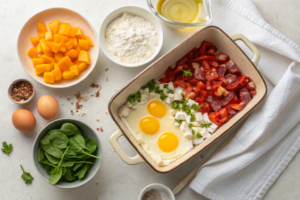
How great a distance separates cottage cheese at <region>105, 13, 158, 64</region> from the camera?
1.93m

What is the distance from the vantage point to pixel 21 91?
195cm

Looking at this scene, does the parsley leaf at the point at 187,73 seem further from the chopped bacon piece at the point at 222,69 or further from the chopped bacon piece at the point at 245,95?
the chopped bacon piece at the point at 245,95

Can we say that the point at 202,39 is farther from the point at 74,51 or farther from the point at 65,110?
the point at 65,110

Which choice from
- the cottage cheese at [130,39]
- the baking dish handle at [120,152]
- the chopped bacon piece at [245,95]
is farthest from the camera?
the cottage cheese at [130,39]

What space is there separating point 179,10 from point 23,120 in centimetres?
151

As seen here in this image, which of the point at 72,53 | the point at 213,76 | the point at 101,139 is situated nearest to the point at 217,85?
the point at 213,76

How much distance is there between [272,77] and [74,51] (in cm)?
163

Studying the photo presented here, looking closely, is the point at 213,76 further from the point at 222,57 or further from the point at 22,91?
the point at 22,91

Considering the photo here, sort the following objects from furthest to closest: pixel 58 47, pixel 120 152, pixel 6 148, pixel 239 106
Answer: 1. pixel 6 148
2. pixel 58 47
3. pixel 239 106
4. pixel 120 152

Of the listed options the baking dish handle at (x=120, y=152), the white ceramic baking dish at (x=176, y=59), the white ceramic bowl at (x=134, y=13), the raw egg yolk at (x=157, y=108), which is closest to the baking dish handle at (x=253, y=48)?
the white ceramic baking dish at (x=176, y=59)

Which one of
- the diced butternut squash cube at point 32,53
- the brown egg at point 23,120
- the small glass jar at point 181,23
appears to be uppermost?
the small glass jar at point 181,23

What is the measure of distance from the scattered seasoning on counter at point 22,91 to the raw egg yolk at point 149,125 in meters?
0.94

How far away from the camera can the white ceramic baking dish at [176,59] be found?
5.63ft

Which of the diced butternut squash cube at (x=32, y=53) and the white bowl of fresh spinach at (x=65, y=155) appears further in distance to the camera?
the diced butternut squash cube at (x=32, y=53)
